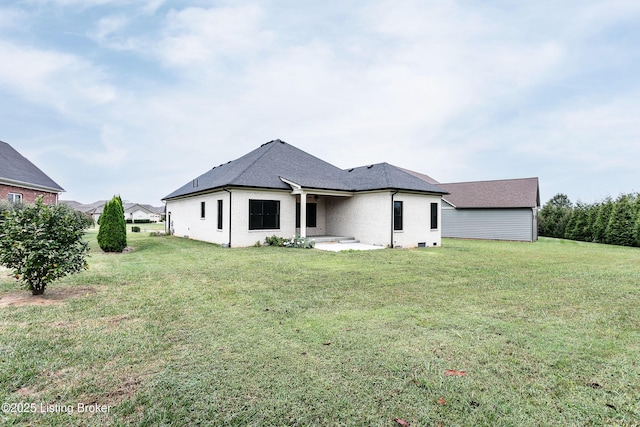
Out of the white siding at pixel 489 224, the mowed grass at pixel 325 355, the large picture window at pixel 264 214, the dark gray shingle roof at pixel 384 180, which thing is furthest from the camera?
the white siding at pixel 489 224

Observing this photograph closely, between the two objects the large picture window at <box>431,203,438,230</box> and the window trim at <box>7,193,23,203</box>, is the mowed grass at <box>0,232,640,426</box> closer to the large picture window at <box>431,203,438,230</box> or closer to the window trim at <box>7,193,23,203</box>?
the large picture window at <box>431,203,438,230</box>

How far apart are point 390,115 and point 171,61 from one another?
40.2ft

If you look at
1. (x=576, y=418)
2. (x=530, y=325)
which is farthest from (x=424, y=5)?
(x=576, y=418)

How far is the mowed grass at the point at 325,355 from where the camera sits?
227 centimetres

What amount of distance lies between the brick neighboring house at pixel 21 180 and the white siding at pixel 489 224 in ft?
87.1

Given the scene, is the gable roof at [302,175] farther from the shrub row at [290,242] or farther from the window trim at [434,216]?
the shrub row at [290,242]

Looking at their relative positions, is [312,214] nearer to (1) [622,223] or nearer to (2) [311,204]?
(2) [311,204]

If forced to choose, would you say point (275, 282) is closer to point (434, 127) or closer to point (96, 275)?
point (96, 275)

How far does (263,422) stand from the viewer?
2.12m

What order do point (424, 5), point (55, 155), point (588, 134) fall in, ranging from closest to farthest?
1. point (424, 5)
2. point (588, 134)
3. point (55, 155)

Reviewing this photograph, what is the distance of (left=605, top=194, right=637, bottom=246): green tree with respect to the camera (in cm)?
1998

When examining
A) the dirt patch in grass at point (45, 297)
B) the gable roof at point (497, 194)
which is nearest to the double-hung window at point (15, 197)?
the dirt patch in grass at point (45, 297)

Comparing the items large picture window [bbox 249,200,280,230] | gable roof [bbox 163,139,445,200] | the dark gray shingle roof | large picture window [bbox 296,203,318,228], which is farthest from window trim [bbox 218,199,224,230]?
the dark gray shingle roof

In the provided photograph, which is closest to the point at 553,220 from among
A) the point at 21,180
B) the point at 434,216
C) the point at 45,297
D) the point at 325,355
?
the point at 434,216
